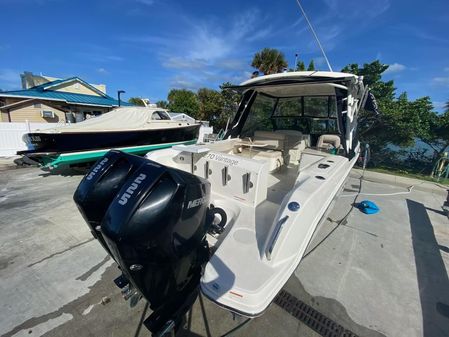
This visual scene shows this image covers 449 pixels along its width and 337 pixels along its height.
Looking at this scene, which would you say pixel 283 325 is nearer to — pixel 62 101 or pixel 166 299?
pixel 166 299

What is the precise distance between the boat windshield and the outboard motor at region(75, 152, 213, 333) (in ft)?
9.01

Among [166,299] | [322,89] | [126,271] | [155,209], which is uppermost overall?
[322,89]

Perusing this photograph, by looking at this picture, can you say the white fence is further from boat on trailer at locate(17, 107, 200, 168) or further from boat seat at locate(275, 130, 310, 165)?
boat seat at locate(275, 130, 310, 165)

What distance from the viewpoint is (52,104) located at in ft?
41.7

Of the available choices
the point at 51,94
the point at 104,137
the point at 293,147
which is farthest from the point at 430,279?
the point at 51,94

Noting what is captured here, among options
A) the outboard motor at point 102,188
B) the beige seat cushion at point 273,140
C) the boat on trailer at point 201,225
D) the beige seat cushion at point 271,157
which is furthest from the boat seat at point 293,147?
the outboard motor at point 102,188

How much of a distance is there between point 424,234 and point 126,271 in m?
4.17

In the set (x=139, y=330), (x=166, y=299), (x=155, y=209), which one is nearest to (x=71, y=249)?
(x=139, y=330)

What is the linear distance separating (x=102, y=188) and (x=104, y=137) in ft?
15.1

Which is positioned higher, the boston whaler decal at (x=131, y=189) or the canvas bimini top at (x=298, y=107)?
the canvas bimini top at (x=298, y=107)

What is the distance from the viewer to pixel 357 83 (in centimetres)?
292

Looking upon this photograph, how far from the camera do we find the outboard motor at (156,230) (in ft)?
3.51

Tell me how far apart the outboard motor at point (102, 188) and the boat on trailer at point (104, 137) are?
428 centimetres

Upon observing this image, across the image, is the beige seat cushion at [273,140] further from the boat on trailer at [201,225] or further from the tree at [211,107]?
the tree at [211,107]
